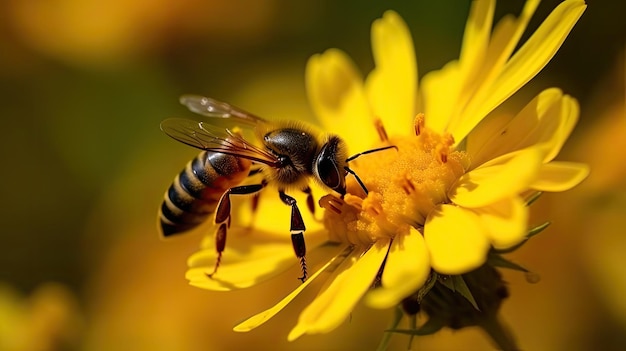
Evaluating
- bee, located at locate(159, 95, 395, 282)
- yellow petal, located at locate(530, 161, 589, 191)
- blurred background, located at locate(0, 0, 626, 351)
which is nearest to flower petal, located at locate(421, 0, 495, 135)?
bee, located at locate(159, 95, 395, 282)

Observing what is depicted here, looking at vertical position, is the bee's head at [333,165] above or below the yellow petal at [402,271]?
above

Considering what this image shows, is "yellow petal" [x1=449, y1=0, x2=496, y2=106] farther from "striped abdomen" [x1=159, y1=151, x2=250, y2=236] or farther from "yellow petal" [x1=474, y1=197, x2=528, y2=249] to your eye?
"striped abdomen" [x1=159, y1=151, x2=250, y2=236]

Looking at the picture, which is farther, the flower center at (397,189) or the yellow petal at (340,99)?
the yellow petal at (340,99)

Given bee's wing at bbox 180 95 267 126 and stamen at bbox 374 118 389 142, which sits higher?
bee's wing at bbox 180 95 267 126

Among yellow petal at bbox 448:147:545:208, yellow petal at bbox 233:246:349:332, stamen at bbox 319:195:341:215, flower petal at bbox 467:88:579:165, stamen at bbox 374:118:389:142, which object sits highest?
stamen at bbox 374:118:389:142

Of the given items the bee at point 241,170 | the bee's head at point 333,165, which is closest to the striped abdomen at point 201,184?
the bee at point 241,170

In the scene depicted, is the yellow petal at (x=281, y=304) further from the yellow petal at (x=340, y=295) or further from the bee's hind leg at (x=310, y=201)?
the bee's hind leg at (x=310, y=201)
